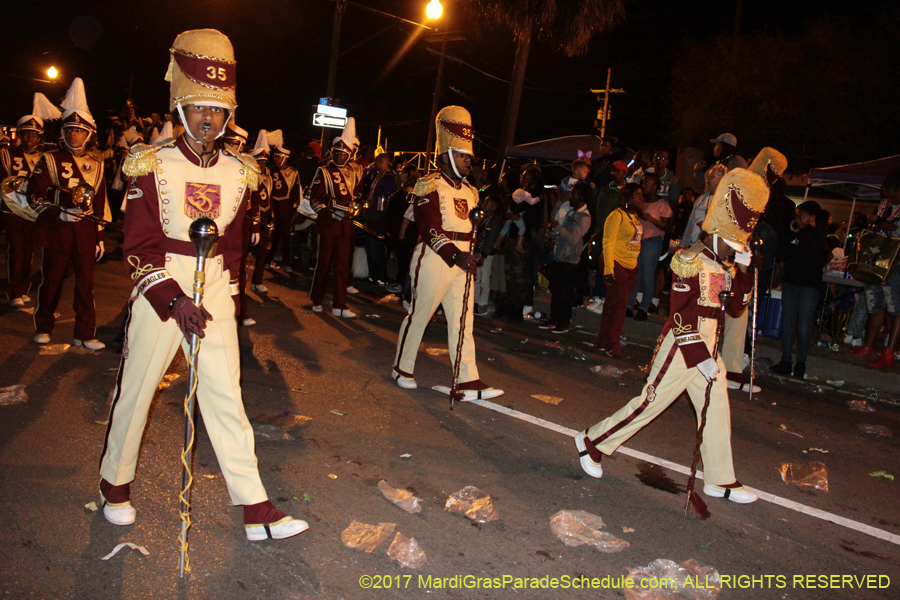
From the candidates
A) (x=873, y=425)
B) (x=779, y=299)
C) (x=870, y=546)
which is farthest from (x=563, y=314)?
(x=870, y=546)

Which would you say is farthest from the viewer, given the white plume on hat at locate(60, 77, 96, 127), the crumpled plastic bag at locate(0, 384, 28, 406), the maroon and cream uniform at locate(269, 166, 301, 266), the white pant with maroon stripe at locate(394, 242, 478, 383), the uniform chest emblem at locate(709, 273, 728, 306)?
the maroon and cream uniform at locate(269, 166, 301, 266)

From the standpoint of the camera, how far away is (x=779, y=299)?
34.0 ft

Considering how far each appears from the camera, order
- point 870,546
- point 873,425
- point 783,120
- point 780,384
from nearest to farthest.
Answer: point 870,546, point 873,425, point 780,384, point 783,120

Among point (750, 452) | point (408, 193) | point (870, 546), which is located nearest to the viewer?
point (870, 546)

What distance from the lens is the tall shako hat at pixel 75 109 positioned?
720 cm

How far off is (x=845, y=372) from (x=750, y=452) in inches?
156

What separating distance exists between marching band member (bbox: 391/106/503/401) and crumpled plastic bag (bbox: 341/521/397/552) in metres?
2.72

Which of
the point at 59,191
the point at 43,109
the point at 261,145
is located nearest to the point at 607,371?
the point at 59,191

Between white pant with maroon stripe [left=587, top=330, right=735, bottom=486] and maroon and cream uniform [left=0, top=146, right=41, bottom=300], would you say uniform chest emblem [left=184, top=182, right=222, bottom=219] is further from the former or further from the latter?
maroon and cream uniform [left=0, top=146, right=41, bottom=300]

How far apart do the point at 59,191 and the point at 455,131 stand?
401 centimetres

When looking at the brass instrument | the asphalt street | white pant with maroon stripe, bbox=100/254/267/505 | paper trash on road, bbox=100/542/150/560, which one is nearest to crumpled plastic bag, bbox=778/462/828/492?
the asphalt street

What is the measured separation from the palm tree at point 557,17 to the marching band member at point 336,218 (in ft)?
24.9

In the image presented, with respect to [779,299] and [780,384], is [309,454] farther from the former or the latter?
[779,299]

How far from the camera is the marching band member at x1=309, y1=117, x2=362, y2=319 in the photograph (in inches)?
409
